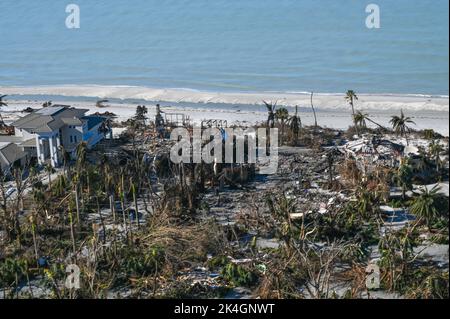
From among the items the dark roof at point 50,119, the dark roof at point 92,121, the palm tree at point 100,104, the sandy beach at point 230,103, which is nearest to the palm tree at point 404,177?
the sandy beach at point 230,103

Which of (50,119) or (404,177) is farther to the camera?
(50,119)

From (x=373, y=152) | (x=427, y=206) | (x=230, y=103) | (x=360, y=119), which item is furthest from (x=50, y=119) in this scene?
(x=230, y=103)

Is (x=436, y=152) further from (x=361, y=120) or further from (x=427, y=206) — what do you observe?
(x=361, y=120)

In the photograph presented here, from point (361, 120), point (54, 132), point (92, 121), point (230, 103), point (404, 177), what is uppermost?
point (230, 103)

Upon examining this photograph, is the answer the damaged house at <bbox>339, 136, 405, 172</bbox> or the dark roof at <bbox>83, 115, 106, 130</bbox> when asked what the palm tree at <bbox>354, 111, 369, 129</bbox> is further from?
the dark roof at <bbox>83, 115, 106, 130</bbox>

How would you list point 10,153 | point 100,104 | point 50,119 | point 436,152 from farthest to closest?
point 100,104, point 50,119, point 10,153, point 436,152

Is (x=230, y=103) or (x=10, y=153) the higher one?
(x=230, y=103)

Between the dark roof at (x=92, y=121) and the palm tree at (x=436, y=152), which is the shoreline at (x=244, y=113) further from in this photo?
the palm tree at (x=436, y=152)
